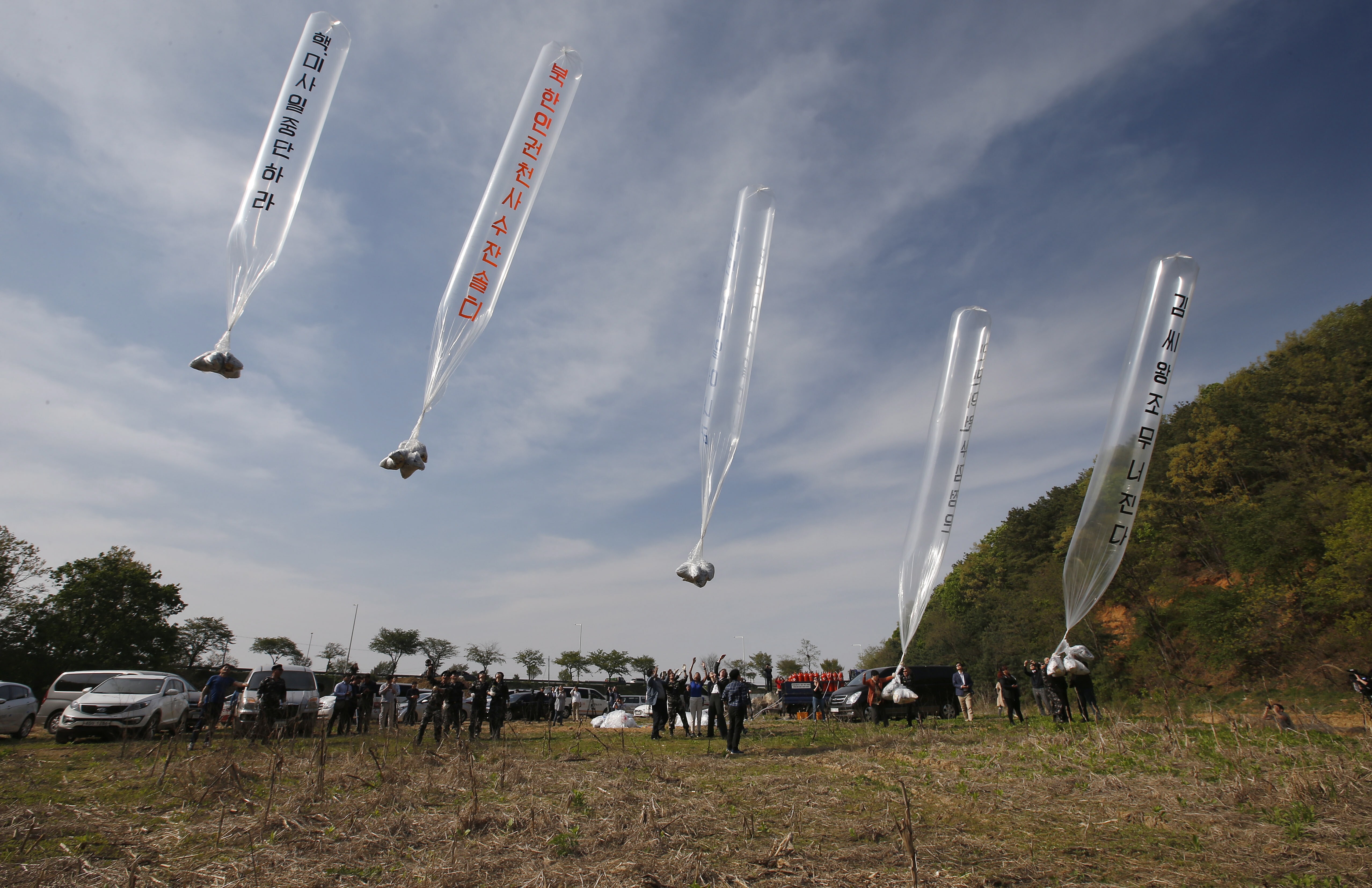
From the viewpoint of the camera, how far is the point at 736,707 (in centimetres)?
1139

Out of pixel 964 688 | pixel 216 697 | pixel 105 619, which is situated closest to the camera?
pixel 216 697

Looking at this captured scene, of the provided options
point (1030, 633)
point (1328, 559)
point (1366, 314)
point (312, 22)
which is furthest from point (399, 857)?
point (1366, 314)

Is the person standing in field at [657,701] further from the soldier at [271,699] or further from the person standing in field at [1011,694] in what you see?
the person standing in field at [1011,694]

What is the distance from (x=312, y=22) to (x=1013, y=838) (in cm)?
1333

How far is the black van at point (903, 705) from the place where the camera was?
20.0 meters

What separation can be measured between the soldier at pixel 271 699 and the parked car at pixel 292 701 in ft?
0.53

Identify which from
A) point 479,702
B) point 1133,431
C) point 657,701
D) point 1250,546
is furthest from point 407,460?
point 1250,546

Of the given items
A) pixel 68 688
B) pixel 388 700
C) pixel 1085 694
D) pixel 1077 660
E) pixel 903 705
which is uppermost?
pixel 1077 660

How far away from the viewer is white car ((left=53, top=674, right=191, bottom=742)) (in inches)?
518

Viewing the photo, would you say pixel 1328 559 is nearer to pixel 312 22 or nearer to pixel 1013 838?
pixel 1013 838

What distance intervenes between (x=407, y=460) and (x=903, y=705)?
16575 millimetres

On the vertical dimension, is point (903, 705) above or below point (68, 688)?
below

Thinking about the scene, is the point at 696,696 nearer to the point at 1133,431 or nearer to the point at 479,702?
the point at 479,702

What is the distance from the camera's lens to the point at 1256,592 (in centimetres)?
3409
